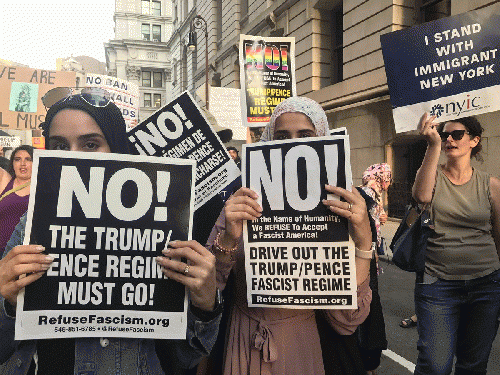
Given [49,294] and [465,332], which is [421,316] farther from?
[49,294]

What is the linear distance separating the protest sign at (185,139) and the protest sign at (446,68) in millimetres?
1214

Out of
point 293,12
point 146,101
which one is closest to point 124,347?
point 293,12

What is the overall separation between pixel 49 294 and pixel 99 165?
0.44m

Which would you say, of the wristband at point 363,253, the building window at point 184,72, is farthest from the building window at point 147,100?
the wristband at point 363,253

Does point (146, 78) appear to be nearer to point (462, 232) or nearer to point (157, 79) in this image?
point (157, 79)

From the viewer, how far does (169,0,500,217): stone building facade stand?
11.5 metres

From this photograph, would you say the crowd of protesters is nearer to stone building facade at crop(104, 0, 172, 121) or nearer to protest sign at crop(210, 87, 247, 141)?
protest sign at crop(210, 87, 247, 141)

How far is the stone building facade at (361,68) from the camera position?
1155 cm

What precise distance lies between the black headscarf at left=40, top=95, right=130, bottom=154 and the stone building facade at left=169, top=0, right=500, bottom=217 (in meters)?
9.07

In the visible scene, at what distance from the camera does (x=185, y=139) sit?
2516 millimetres

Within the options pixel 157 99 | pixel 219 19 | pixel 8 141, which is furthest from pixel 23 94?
pixel 157 99

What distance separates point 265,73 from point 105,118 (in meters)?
4.77

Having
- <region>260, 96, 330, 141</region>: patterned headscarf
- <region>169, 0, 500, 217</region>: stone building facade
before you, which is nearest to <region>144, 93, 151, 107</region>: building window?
<region>169, 0, 500, 217</region>: stone building facade

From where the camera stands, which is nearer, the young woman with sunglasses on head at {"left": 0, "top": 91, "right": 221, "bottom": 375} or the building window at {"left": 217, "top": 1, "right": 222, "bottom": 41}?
the young woman with sunglasses on head at {"left": 0, "top": 91, "right": 221, "bottom": 375}
